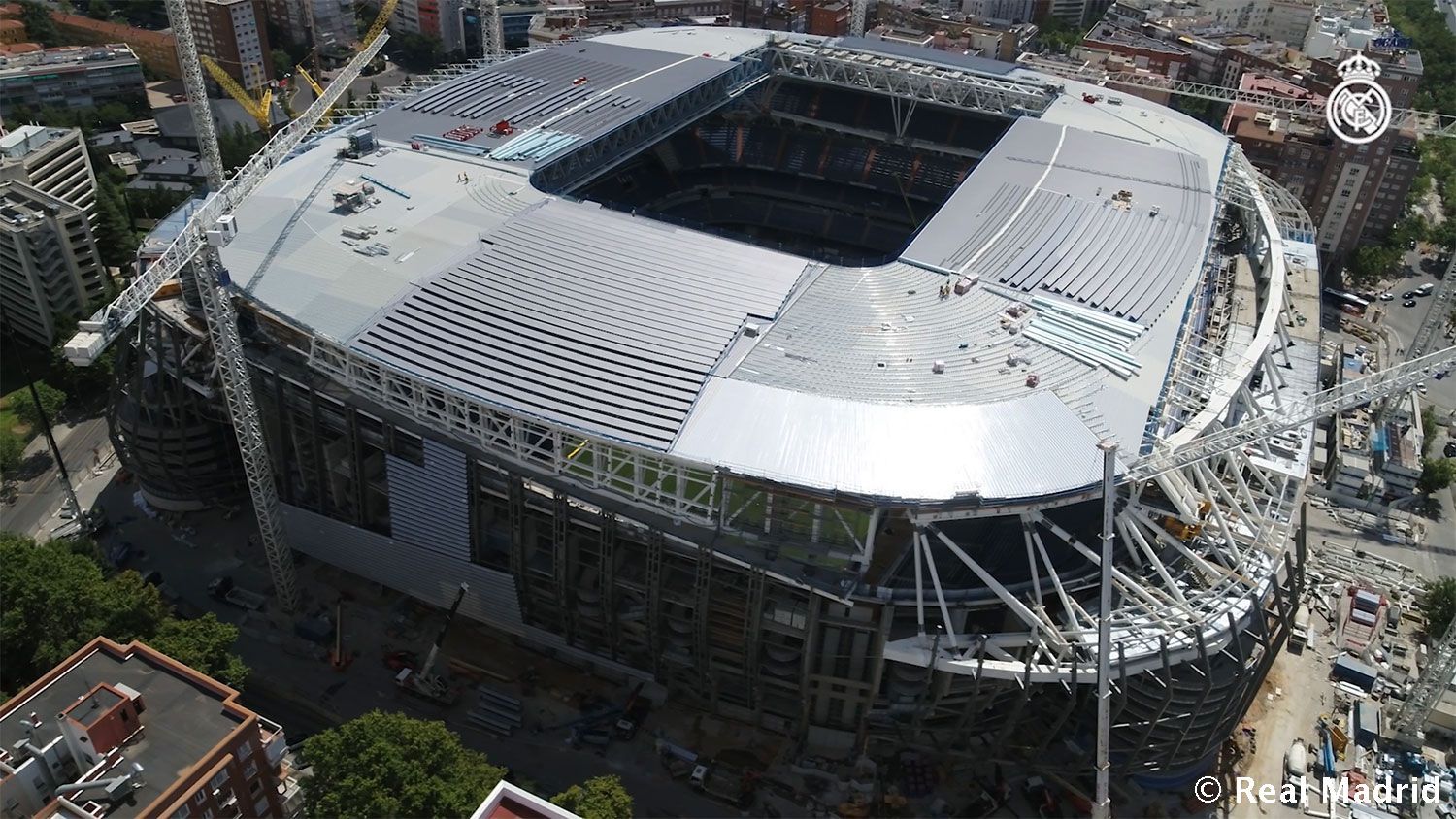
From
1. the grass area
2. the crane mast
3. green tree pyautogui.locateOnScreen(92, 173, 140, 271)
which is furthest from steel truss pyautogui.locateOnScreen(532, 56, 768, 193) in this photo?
the grass area

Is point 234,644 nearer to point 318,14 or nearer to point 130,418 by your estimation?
point 130,418

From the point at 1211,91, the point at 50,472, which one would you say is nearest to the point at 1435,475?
the point at 1211,91

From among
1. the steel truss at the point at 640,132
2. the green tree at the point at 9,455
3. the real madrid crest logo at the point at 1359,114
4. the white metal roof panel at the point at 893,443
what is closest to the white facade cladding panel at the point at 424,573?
the white metal roof panel at the point at 893,443

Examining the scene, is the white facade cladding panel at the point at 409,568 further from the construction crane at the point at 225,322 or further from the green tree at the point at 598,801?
the green tree at the point at 598,801

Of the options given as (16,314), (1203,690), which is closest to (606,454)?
(1203,690)

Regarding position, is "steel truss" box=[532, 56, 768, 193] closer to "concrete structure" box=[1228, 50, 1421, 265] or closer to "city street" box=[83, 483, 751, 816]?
"city street" box=[83, 483, 751, 816]
